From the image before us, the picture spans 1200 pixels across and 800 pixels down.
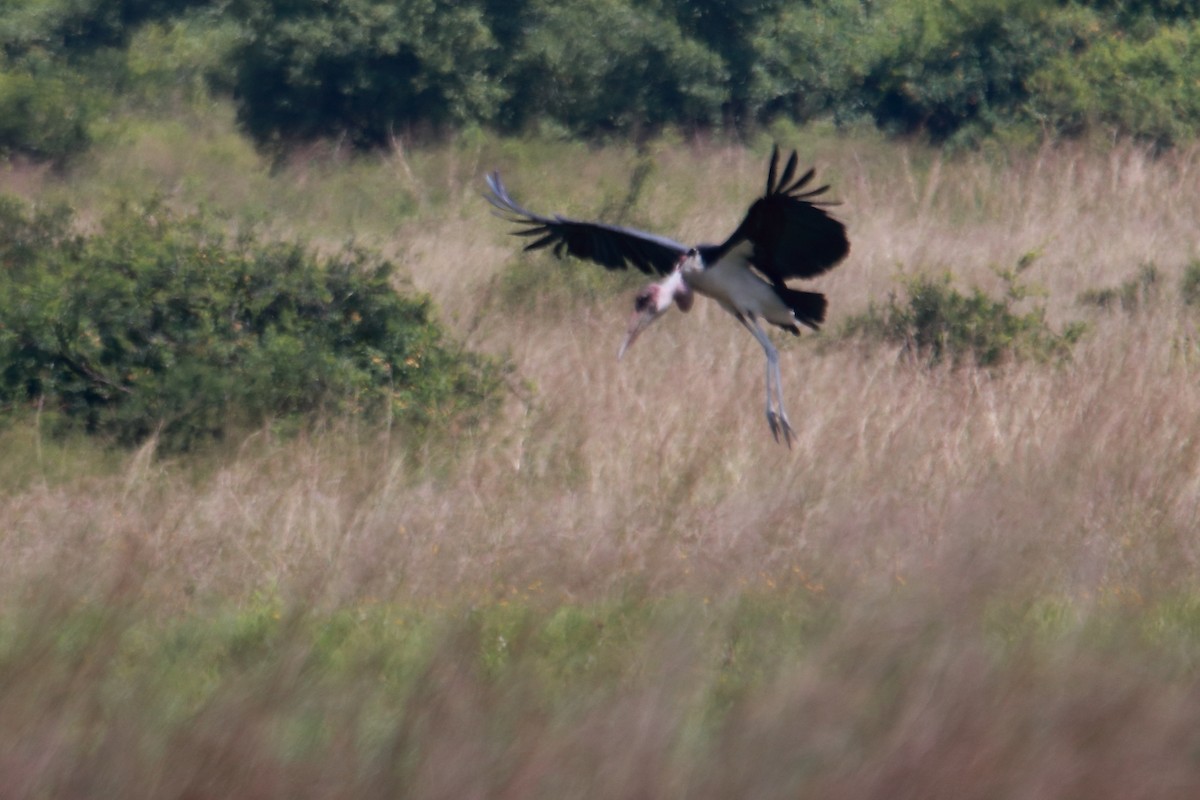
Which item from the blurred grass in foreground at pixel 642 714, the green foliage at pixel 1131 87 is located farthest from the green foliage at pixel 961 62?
the blurred grass in foreground at pixel 642 714

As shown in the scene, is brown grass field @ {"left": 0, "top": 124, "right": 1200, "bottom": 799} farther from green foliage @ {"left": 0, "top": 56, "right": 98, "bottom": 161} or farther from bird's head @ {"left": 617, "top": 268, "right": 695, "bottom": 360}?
green foliage @ {"left": 0, "top": 56, "right": 98, "bottom": 161}

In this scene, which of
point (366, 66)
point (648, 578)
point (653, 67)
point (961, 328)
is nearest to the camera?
point (648, 578)

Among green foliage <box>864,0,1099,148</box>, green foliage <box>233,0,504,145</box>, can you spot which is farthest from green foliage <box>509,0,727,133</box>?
green foliage <box>864,0,1099,148</box>

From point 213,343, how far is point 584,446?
1656 mm

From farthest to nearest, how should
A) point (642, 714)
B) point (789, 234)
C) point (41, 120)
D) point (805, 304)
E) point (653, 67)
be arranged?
1. point (653, 67)
2. point (41, 120)
3. point (805, 304)
4. point (789, 234)
5. point (642, 714)

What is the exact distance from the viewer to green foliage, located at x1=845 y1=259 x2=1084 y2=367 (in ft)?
23.4

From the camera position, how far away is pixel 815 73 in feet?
52.5

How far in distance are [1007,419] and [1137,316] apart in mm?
2381

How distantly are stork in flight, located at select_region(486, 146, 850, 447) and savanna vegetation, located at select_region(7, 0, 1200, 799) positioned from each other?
494mm

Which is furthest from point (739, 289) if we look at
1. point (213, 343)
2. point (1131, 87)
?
point (1131, 87)

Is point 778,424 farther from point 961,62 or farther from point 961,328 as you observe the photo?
point 961,62

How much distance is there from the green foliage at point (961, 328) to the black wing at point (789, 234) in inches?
72.8

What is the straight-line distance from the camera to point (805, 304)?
555cm

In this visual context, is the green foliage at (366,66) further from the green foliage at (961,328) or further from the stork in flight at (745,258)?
the stork in flight at (745,258)
